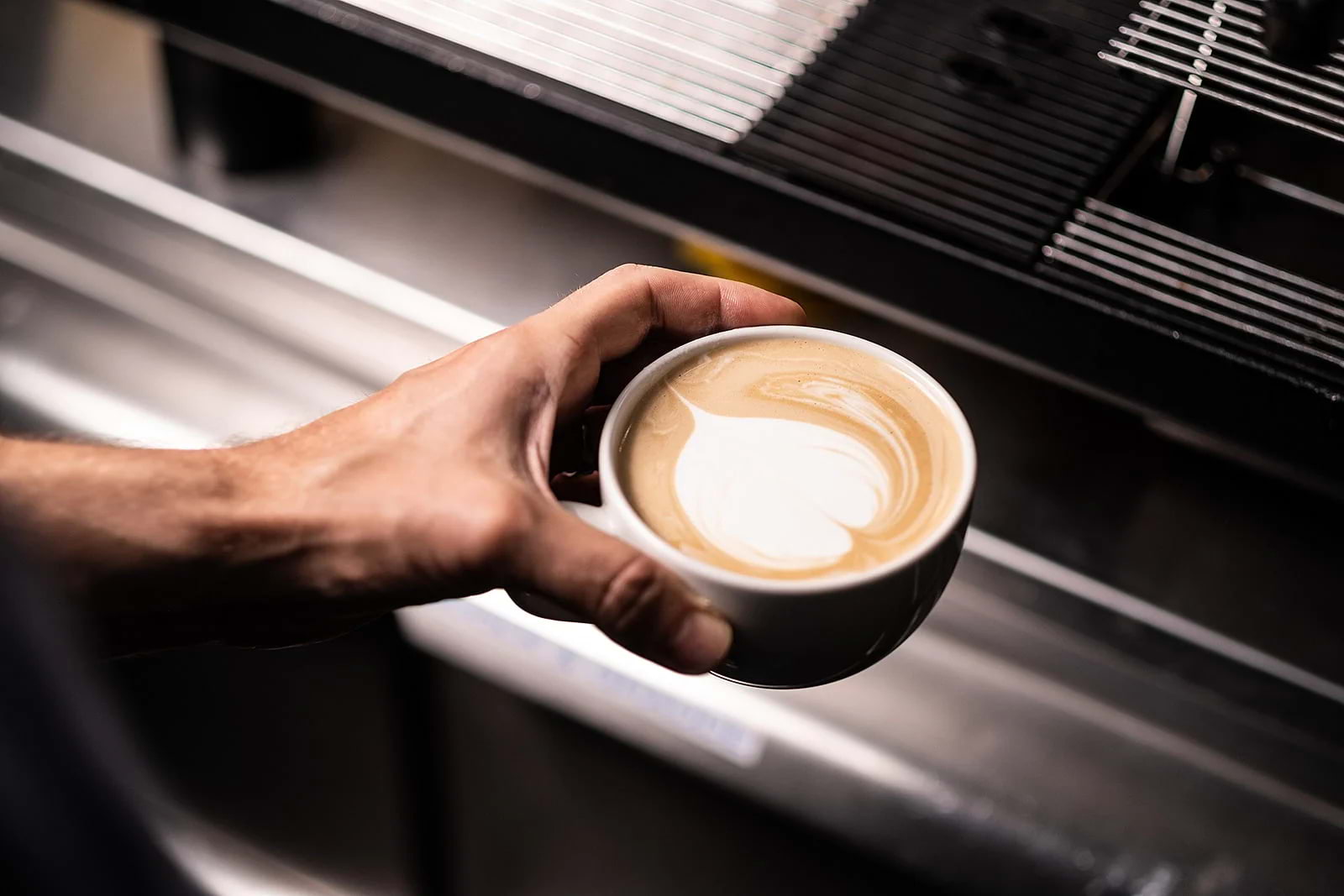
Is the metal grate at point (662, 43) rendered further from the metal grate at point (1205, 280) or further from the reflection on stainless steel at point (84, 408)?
the reflection on stainless steel at point (84, 408)

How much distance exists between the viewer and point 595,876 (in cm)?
107

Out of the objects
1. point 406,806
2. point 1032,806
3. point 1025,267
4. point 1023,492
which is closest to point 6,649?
point 1025,267

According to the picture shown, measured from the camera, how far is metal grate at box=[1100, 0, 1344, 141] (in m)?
0.76

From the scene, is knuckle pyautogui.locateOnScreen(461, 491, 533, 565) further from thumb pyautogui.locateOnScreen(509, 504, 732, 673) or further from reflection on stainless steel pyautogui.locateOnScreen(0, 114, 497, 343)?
reflection on stainless steel pyautogui.locateOnScreen(0, 114, 497, 343)

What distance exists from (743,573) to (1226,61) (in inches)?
19.4

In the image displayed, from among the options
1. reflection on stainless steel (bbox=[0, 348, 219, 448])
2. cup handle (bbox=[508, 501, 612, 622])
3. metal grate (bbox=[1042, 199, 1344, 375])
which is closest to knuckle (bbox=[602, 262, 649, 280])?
cup handle (bbox=[508, 501, 612, 622])

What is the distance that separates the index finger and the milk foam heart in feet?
0.24

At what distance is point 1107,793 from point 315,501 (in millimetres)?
582

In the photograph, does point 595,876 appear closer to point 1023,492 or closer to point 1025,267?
point 1023,492

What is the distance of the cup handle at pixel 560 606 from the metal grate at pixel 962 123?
0.33m

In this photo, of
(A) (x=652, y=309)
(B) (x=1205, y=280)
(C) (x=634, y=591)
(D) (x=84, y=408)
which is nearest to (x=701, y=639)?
(C) (x=634, y=591)

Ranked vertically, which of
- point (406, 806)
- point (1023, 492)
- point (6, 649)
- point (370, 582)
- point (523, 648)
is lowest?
point (406, 806)

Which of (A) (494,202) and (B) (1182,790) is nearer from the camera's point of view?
(B) (1182,790)

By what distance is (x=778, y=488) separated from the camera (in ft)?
1.85
